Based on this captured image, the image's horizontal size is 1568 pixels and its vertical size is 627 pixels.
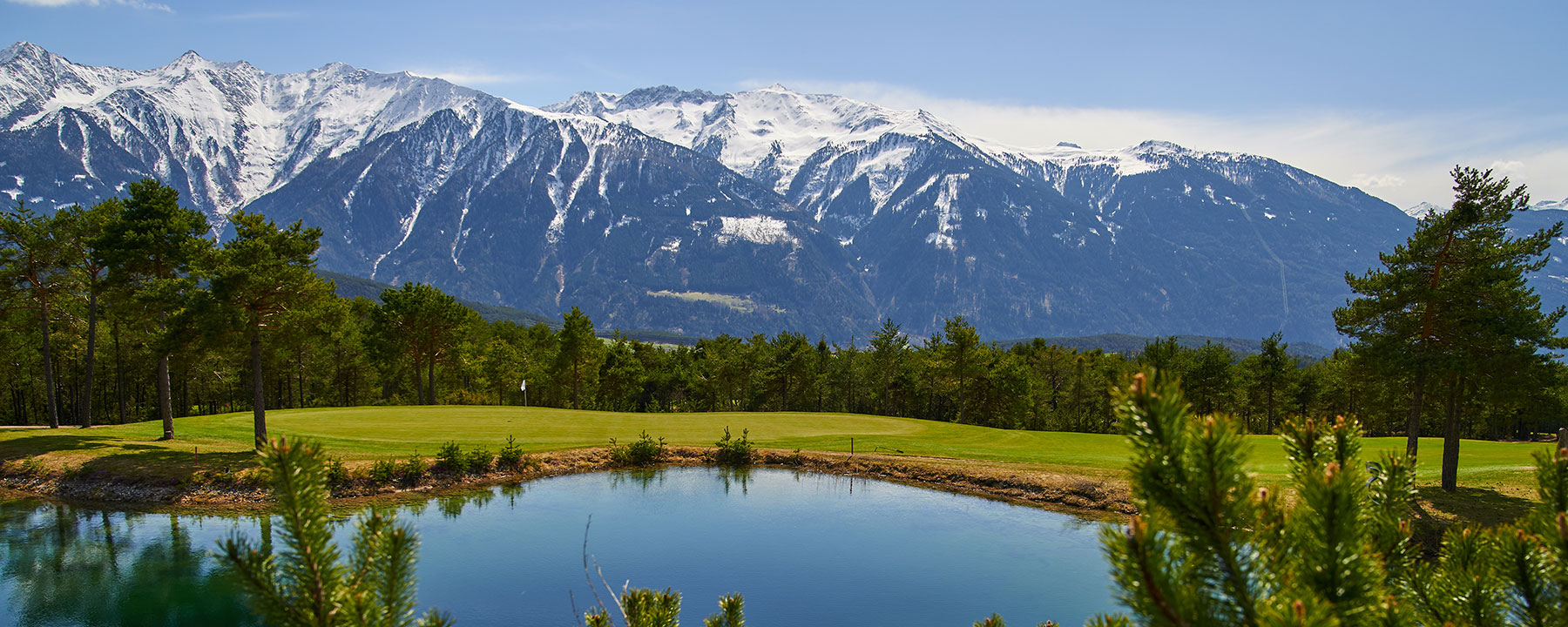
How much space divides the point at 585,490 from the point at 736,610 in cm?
2780

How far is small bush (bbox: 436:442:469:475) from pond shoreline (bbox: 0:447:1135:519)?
15.4 inches

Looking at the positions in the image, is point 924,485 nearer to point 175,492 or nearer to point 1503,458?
point 1503,458

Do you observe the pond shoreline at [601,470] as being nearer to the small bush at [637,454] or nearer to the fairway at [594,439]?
the small bush at [637,454]

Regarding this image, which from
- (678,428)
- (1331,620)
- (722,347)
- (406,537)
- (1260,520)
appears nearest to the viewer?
(1331,620)

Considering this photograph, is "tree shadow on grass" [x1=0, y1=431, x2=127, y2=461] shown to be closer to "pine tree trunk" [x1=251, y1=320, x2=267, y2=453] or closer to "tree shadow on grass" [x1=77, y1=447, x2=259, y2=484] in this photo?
"tree shadow on grass" [x1=77, y1=447, x2=259, y2=484]

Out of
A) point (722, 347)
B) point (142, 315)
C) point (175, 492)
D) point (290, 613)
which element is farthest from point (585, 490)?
point (722, 347)

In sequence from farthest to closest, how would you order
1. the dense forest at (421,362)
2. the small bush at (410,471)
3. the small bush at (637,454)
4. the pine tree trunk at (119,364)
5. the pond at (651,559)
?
the pine tree trunk at (119,364) → the small bush at (637,454) → the small bush at (410,471) → the dense forest at (421,362) → the pond at (651,559)

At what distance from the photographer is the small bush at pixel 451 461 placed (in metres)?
31.1

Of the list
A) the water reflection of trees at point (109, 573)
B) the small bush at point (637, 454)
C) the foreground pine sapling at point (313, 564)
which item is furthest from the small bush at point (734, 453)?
the foreground pine sapling at point (313, 564)

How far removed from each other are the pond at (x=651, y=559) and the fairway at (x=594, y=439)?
4816 millimetres

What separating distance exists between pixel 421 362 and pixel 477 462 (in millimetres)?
31480

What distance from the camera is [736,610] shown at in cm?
505

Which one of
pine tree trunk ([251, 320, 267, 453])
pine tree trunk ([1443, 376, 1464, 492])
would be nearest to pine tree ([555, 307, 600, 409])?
pine tree trunk ([251, 320, 267, 453])

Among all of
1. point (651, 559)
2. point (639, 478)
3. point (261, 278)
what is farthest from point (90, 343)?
point (651, 559)
